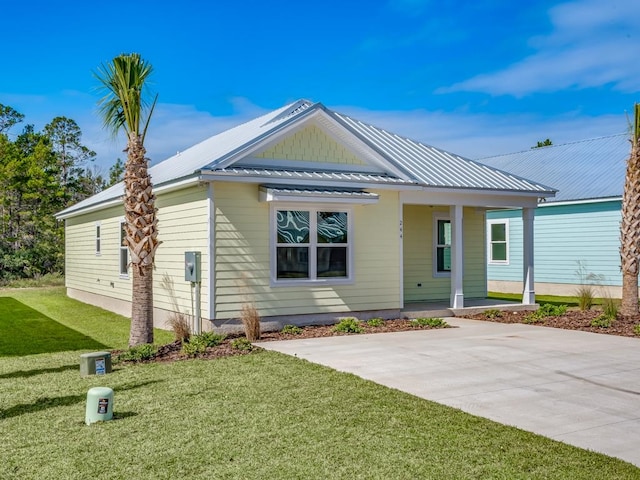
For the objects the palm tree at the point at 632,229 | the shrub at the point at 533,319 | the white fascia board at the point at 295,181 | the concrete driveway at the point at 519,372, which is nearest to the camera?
the concrete driveway at the point at 519,372

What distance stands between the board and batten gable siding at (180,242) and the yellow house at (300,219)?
2cm

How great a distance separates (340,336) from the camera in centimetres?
1167

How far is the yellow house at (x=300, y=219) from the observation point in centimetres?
1168

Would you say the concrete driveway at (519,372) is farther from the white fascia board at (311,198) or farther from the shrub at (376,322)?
the white fascia board at (311,198)

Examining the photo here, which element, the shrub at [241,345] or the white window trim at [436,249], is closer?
the shrub at [241,345]

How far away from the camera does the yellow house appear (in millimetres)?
11680

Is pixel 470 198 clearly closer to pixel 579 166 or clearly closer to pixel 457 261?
pixel 457 261

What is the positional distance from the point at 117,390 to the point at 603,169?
63.0 feet

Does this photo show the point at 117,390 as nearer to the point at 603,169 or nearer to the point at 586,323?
the point at 586,323

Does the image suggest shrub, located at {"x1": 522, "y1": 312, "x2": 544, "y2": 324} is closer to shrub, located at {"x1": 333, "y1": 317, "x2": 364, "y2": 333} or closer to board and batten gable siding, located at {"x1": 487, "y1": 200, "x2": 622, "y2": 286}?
shrub, located at {"x1": 333, "y1": 317, "x2": 364, "y2": 333}

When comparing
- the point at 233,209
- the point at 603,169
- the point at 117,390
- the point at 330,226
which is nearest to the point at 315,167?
the point at 330,226

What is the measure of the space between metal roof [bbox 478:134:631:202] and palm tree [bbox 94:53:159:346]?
49.4 feet

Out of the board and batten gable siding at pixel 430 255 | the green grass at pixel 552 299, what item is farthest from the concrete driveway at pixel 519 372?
the green grass at pixel 552 299

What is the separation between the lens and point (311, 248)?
1262cm
